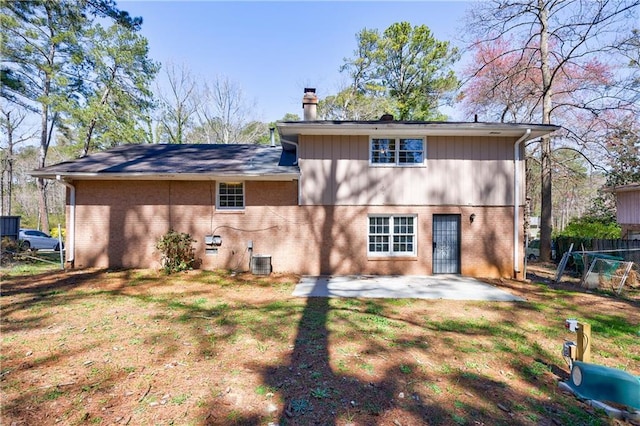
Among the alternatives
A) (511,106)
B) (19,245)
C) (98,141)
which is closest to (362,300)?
(19,245)

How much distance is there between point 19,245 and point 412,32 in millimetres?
24538

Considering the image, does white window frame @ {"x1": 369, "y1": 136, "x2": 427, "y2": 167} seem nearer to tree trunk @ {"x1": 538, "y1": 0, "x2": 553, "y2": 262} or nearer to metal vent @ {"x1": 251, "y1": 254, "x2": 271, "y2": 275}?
metal vent @ {"x1": 251, "y1": 254, "x2": 271, "y2": 275}

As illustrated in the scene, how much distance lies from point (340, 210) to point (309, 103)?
Result: 3998 mm

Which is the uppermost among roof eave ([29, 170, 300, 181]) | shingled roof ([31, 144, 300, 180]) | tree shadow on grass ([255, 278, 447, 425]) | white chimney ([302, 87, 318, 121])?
white chimney ([302, 87, 318, 121])

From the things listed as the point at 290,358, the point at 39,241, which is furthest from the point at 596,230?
the point at 39,241

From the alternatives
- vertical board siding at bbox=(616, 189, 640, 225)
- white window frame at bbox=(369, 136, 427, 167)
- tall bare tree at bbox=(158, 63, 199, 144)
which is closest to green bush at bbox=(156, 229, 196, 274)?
white window frame at bbox=(369, 136, 427, 167)

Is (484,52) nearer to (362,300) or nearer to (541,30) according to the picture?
(541,30)

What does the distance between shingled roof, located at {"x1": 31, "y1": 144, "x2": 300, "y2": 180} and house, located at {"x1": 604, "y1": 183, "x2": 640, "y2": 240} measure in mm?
13321

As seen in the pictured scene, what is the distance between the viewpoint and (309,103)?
1086 centimetres

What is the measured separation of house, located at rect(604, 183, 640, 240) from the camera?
12.3 m

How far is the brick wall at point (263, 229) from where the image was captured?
9.89m

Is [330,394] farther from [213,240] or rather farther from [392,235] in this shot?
[213,240]

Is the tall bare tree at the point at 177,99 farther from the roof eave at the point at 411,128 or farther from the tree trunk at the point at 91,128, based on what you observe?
the roof eave at the point at 411,128

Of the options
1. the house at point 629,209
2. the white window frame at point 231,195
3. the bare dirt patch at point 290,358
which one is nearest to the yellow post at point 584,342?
the bare dirt patch at point 290,358
